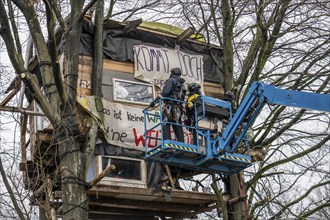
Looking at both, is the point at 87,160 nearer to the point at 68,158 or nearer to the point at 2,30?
the point at 68,158

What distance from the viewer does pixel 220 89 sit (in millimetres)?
16062

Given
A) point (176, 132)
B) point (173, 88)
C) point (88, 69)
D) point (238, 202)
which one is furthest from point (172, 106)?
point (238, 202)

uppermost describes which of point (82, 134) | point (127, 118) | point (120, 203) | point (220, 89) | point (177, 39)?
point (177, 39)

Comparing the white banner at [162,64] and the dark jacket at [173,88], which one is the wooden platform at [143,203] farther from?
the white banner at [162,64]

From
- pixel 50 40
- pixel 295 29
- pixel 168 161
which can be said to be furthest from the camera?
pixel 295 29

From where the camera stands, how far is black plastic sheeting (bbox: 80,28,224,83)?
48.0 ft

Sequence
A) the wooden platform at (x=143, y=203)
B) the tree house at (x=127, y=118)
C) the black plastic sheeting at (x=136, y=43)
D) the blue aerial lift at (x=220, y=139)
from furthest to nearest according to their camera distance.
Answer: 1. the black plastic sheeting at (x=136, y=43)
2. the tree house at (x=127, y=118)
3. the wooden platform at (x=143, y=203)
4. the blue aerial lift at (x=220, y=139)

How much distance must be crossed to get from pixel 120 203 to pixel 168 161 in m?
2.44

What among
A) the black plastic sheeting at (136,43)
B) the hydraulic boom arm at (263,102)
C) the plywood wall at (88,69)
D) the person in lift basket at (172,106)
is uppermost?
the black plastic sheeting at (136,43)

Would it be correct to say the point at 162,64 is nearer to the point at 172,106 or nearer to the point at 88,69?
the point at 88,69

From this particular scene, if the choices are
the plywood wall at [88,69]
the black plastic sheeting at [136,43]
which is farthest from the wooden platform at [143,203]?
the black plastic sheeting at [136,43]

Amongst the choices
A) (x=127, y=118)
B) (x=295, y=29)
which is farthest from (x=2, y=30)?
(x=295, y=29)

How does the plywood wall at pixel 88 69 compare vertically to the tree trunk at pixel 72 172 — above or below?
above

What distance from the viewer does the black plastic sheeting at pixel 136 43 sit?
14.6 m
